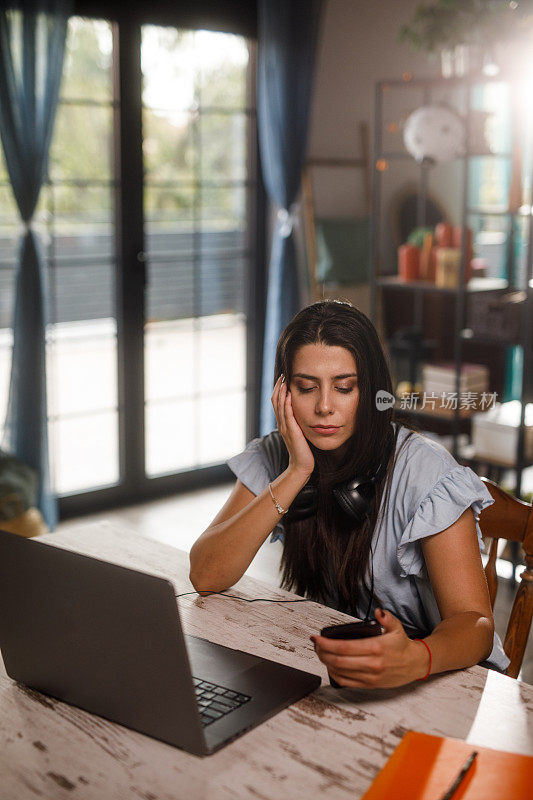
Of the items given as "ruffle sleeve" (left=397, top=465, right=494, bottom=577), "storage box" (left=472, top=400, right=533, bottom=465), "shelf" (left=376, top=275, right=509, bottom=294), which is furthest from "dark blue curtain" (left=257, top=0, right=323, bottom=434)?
"ruffle sleeve" (left=397, top=465, right=494, bottom=577)

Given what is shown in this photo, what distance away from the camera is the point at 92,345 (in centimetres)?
425

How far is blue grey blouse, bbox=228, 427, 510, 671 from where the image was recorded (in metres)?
1.54

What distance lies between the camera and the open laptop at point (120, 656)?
1059 mm

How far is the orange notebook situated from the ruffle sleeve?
438mm

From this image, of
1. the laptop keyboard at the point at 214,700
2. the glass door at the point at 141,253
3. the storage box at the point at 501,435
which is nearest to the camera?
the laptop keyboard at the point at 214,700

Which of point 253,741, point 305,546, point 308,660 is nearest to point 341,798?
point 253,741

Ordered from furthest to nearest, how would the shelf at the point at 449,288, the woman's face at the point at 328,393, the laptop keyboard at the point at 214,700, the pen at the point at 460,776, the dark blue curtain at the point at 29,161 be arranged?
the shelf at the point at 449,288
the dark blue curtain at the point at 29,161
the woman's face at the point at 328,393
the laptop keyboard at the point at 214,700
the pen at the point at 460,776

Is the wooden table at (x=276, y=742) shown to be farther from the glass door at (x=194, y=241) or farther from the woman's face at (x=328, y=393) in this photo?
the glass door at (x=194, y=241)

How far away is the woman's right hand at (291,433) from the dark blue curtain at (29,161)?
7.69 feet

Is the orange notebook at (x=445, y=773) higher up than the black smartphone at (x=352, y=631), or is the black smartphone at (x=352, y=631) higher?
the black smartphone at (x=352, y=631)

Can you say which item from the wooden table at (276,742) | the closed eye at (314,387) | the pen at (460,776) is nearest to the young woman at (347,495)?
the closed eye at (314,387)

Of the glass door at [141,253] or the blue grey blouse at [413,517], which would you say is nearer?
the blue grey blouse at [413,517]

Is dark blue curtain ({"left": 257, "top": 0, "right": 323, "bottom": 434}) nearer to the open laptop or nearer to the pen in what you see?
the open laptop

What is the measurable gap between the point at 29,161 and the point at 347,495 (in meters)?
2.67
